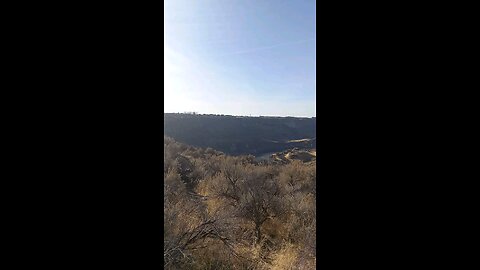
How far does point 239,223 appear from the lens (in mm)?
4223

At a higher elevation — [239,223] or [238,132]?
[238,132]

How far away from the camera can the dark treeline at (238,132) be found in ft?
48.6

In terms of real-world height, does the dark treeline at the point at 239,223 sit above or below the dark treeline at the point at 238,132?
below

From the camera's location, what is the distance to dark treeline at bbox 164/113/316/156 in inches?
583

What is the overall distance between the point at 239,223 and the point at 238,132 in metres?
12.2

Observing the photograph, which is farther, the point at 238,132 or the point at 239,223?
the point at 238,132

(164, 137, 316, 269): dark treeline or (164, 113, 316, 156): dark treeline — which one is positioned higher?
(164, 113, 316, 156): dark treeline

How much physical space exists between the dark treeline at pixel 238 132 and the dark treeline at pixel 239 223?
290 inches

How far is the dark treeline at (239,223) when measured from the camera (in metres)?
3.51

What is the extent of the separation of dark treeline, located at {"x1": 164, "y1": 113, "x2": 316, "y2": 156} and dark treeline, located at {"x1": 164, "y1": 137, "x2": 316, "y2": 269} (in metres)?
7.36

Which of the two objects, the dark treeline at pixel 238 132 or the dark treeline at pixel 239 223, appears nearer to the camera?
the dark treeline at pixel 239 223
